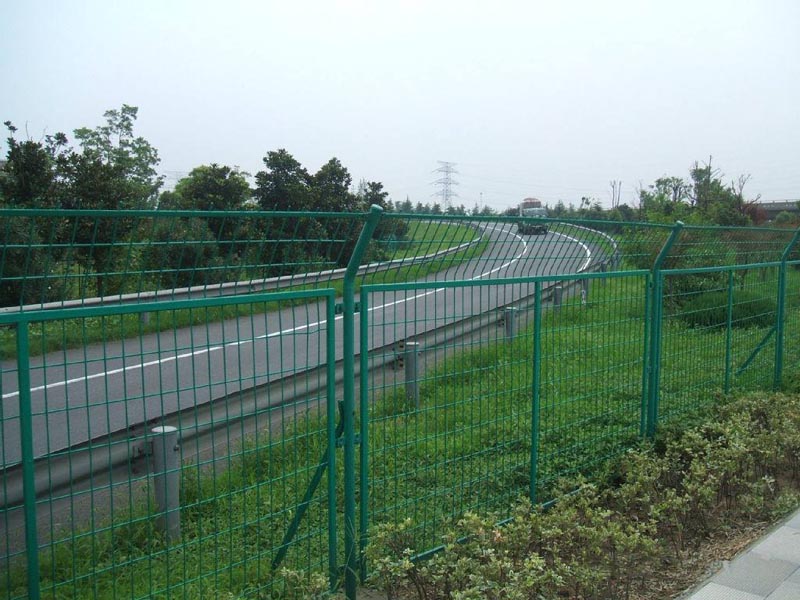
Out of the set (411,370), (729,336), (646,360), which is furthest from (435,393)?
(729,336)

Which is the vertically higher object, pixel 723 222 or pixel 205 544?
pixel 723 222

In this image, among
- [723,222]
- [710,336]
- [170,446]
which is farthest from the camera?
[723,222]

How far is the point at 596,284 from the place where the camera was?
16.6 ft

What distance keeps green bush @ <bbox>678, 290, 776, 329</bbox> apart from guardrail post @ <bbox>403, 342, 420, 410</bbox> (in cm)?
319

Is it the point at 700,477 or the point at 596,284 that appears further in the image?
the point at 596,284

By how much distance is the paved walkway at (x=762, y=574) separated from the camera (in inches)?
146

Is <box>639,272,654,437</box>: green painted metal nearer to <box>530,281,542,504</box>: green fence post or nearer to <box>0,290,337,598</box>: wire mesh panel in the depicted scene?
<box>530,281,542,504</box>: green fence post

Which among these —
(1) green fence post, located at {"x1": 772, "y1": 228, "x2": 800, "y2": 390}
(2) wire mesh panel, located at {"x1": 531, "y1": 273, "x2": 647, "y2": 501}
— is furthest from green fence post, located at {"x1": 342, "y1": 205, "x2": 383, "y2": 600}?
(1) green fence post, located at {"x1": 772, "y1": 228, "x2": 800, "y2": 390}

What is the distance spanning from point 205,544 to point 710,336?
15.9ft

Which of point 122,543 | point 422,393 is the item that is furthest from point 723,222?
point 122,543

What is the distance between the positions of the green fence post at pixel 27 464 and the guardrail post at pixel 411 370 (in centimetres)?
183

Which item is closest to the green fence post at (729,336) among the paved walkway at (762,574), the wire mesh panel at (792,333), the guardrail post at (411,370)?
the wire mesh panel at (792,333)

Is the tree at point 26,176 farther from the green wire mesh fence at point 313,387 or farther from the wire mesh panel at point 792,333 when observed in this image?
the wire mesh panel at point 792,333

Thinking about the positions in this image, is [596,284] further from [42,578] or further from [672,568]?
[42,578]
